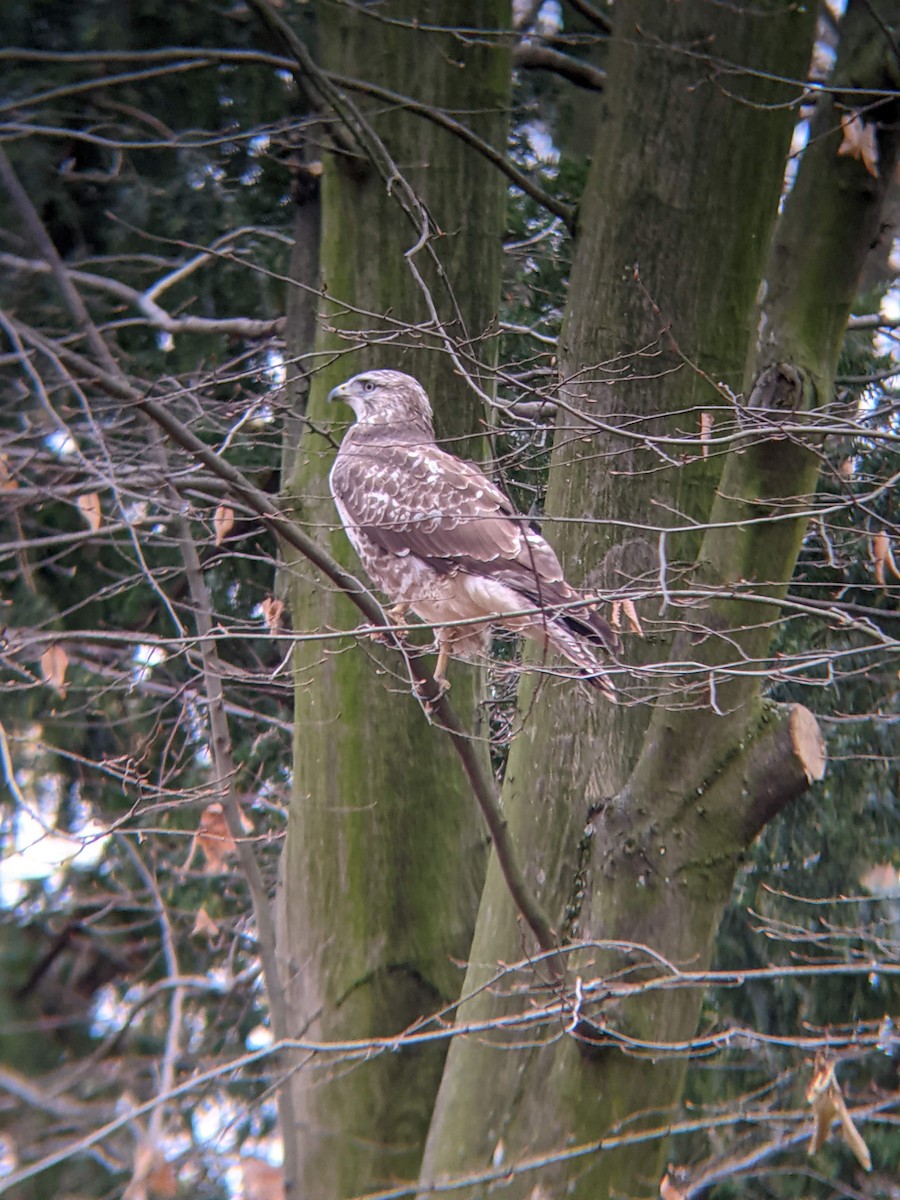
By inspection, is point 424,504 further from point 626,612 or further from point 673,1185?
point 673,1185

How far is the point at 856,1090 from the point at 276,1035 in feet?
14.1

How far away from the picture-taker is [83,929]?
590 cm

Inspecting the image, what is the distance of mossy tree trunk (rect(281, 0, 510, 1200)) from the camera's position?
3889 millimetres

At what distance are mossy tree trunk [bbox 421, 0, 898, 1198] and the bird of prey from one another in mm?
198

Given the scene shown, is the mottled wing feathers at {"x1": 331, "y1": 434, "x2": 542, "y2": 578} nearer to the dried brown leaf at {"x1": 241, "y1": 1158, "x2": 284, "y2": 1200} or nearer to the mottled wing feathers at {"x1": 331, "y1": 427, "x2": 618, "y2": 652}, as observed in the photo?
the mottled wing feathers at {"x1": 331, "y1": 427, "x2": 618, "y2": 652}

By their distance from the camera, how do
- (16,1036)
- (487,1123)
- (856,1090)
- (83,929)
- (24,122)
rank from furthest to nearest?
(856,1090) < (83,929) < (16,1036) < (24,122) < (487,1123)

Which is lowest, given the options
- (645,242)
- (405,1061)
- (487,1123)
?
(405,1061)

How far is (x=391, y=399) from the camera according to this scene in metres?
3.96

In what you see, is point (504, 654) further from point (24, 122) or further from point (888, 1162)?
point (888, 1162)

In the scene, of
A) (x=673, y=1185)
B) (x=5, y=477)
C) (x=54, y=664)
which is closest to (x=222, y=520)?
(x=5, y=477)

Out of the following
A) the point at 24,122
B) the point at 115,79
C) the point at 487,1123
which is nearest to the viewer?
the point at 115,79

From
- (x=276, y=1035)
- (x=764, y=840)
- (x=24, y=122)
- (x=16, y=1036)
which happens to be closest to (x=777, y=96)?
(x=24, y=122)

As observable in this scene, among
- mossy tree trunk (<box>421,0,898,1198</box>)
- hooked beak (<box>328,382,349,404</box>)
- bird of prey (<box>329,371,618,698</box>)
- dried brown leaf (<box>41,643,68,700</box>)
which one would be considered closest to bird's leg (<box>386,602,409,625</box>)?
bird of prey (<box>329,371,618,698</box>)

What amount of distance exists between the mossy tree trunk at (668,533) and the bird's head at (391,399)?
0.52 metres
